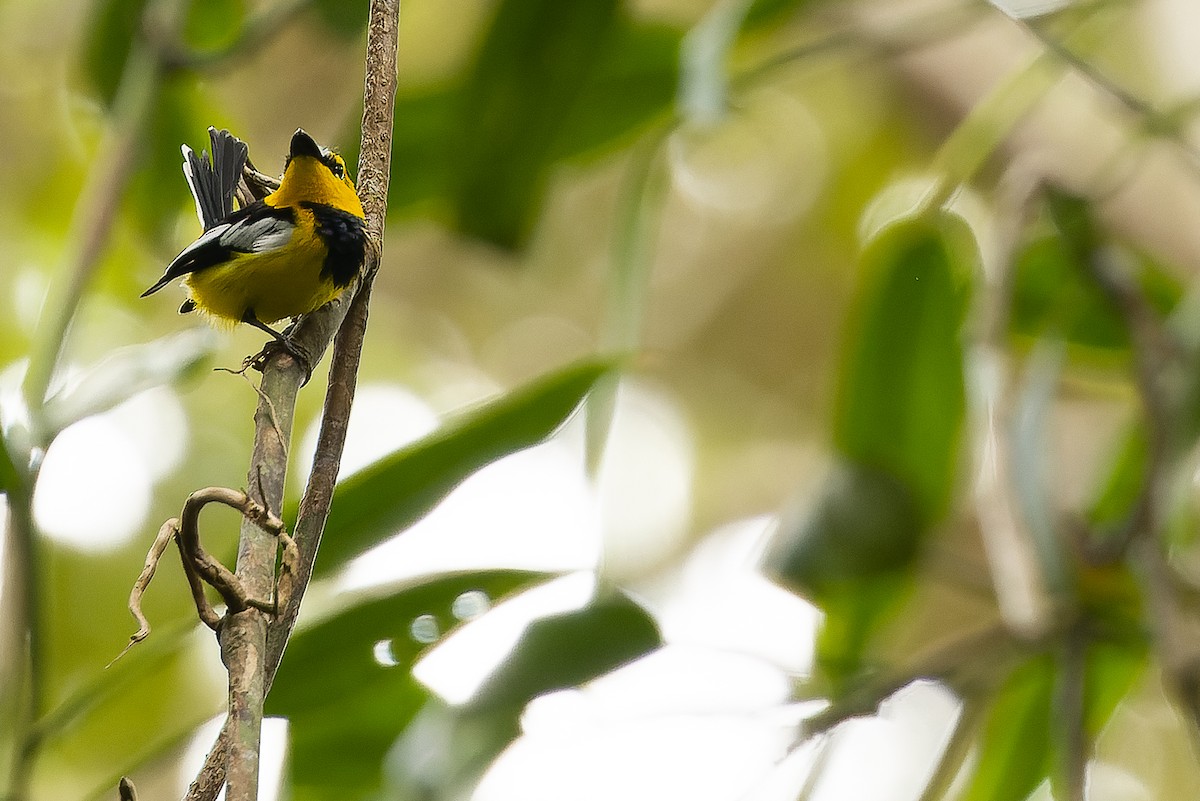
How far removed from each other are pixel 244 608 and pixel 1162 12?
244 centimetres

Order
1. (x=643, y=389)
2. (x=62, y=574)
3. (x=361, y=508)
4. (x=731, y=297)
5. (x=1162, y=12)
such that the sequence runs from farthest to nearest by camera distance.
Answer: (x=731, y=297) < (x=643, y=389) < (x=1162, y=12) < (x=62, y=574) < (x=361, y=508)

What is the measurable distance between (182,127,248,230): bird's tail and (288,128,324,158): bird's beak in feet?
0.17

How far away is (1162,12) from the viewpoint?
230 cm

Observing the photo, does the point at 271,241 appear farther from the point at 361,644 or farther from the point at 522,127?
the point at 522,127

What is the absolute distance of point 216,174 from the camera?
646 millimetres

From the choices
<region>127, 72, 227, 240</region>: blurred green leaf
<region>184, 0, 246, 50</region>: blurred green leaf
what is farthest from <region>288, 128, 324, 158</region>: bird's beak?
<region>184, 0, 246, 50</region>: blurred green leaf

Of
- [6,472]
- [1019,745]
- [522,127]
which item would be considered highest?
[522,127]

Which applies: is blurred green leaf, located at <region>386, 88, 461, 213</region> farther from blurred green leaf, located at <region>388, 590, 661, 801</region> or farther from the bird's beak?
blurred green leaf, located at <region>388, 590, 661, 801</region>

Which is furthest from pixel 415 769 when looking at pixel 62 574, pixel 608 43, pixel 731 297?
pixel 731 297

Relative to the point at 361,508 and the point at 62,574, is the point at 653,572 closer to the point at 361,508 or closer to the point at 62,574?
the point at 62,574


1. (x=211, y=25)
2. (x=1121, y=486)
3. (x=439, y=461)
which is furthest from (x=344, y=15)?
(x=1121, y=486)

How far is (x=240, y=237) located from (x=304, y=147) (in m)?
0.07

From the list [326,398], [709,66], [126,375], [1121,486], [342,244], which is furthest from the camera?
[1121,486]

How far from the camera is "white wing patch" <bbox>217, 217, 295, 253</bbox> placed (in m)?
0.68
